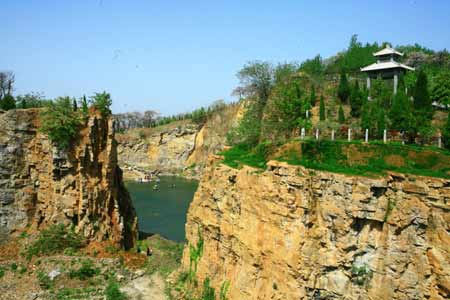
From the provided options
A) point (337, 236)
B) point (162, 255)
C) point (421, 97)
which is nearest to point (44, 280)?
point (162, 255)

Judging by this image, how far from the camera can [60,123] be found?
24.5m

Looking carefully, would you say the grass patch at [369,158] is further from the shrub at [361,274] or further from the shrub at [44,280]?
the shrub at [44,280]

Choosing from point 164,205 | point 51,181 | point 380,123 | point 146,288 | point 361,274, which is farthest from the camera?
point 164,205

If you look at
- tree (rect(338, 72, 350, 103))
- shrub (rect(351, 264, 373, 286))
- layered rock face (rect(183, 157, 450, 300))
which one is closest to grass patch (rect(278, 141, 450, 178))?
layered rock face (rect(183, 157, 450, 300))

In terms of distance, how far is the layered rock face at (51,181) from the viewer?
81.6 feet

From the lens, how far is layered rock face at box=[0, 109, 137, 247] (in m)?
24.9

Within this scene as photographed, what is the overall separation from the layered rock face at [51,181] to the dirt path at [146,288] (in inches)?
163

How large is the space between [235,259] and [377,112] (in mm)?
12676

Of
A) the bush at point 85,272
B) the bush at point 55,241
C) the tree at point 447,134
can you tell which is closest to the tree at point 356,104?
the tree at point 447,134

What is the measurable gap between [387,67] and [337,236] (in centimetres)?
2335

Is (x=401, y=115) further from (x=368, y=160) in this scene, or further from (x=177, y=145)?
(x=177, y=145)

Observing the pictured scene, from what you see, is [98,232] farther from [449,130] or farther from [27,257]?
[449,130]

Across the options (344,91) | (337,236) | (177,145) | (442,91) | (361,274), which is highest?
(344,91)

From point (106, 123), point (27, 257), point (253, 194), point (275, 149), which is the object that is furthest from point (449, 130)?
point (27, 257)
